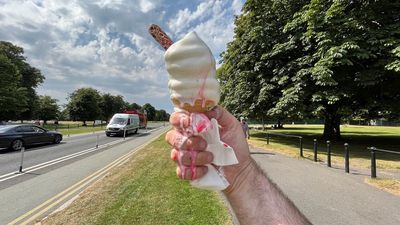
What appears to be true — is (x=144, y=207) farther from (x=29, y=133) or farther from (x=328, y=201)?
(x=29, y=133)

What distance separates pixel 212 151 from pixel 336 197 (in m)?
7.63

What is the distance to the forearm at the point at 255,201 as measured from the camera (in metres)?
1.56

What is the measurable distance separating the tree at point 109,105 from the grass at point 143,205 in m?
115

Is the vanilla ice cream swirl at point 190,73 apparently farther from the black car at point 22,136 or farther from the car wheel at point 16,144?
the car wheel at point 16,144

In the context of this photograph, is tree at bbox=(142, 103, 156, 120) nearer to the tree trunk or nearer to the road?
the tree trunk

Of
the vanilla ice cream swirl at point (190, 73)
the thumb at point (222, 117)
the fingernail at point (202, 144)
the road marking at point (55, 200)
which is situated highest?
the vanilla ice cream swirl at point (190, 73)

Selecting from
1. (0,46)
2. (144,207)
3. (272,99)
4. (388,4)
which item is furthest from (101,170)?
(0,46)

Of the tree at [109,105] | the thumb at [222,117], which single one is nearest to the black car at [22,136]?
the thumb at [222,117]

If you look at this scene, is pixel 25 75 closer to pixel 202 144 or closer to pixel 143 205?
pixel 143 205

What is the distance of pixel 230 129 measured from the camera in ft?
5.30

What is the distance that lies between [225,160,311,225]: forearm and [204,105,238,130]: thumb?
0.24m

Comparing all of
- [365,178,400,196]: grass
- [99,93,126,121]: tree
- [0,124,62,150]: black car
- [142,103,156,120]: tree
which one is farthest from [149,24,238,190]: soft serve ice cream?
[142,103,156,120]: tree

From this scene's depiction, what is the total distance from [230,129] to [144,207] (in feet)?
18.3

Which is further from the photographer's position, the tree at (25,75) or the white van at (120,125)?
the tree at (25,75)
